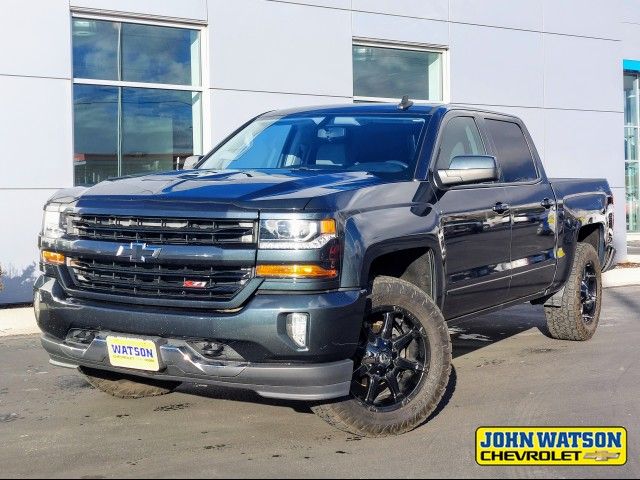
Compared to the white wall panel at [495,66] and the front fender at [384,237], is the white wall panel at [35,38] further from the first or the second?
the front fender at [384,237]

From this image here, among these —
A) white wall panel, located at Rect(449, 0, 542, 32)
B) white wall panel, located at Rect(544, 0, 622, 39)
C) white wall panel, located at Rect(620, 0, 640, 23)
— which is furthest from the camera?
white wall panel, located at Rect(620, 0, 640, 23)

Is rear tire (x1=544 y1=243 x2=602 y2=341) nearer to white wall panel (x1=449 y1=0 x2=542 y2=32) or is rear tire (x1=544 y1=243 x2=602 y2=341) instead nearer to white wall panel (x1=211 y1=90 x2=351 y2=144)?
white wall panel (x1=211 y1=90 x2=351 y2=144)

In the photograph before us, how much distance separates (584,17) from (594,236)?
9.30 metres

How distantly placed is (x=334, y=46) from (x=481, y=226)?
8.06 meters

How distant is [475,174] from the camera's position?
6074 mm

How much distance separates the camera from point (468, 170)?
19.8 feet

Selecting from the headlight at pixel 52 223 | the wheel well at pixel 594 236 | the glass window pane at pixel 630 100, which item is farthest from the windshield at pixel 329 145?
the glass window pane at pixel 630 100

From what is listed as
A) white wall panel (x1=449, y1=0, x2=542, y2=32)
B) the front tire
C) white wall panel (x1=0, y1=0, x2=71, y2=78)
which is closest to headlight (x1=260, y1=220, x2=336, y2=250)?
the front tire

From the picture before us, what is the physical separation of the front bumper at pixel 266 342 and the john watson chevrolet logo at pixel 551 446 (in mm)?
914

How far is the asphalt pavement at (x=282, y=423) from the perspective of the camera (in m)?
4.81

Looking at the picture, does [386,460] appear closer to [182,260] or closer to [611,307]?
[182,260]

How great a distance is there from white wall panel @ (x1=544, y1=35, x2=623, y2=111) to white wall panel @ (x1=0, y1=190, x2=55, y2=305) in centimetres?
922

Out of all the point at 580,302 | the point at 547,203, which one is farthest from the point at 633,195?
the point at 547,203

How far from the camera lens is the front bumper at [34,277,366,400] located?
4.75 meters
